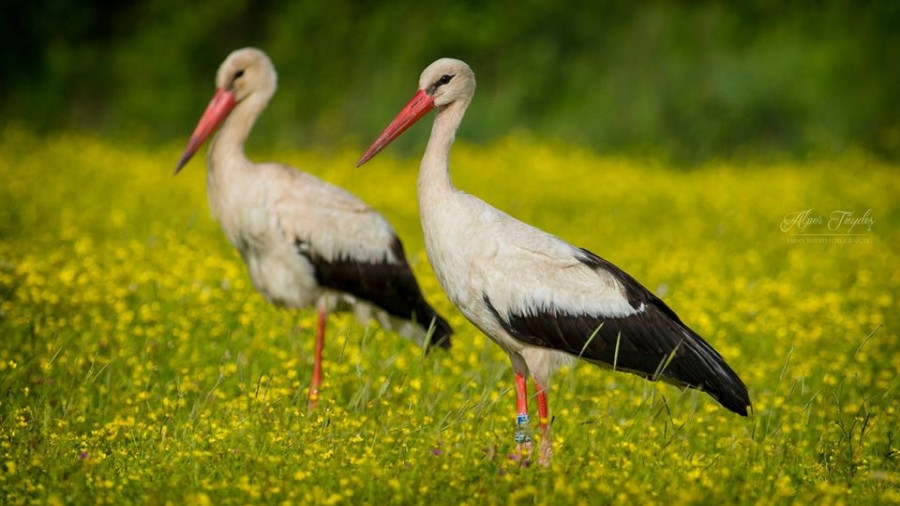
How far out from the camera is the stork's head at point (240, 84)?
21.0 ft

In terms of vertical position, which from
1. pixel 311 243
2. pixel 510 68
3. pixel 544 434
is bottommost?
pixel 544 434

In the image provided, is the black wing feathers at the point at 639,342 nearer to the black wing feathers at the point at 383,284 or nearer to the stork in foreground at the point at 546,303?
the stork in foreground at the point at 546,303

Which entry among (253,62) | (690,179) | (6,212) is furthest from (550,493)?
(690,179)

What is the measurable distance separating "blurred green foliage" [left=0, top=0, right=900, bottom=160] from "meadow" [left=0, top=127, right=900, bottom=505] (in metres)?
2.24

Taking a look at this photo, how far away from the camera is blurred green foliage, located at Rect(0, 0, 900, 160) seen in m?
13.8

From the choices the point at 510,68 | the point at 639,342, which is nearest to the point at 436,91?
the point at 639,342

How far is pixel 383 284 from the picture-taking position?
6.02 m

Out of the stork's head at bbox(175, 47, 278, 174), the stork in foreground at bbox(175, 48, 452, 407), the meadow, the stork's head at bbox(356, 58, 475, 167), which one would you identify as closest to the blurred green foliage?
the meadow

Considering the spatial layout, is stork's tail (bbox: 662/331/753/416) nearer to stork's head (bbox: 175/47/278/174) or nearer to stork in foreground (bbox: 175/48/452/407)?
stork in foreground (bbox: 175/48/452/407)

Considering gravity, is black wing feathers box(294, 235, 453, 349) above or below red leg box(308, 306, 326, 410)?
above

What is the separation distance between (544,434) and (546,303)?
0.51m

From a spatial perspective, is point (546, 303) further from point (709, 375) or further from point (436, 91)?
point (436, 91)

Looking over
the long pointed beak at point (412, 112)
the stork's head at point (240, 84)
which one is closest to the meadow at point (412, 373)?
the stork's head at point (240, 84)

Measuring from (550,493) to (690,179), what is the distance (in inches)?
368
